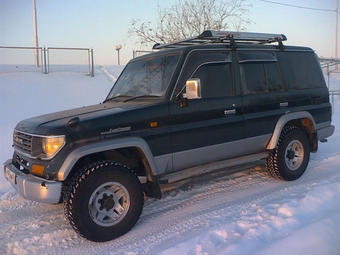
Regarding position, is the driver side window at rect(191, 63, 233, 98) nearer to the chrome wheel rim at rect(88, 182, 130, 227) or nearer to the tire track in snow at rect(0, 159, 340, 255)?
the tire track in snow at rect(0, 159, 340, 255)

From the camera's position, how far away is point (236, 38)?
17.4ft

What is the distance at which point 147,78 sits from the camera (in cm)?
496

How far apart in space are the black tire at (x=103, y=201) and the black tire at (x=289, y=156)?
8.48 ft

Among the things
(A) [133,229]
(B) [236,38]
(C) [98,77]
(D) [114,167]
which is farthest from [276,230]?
(C) [98,77]

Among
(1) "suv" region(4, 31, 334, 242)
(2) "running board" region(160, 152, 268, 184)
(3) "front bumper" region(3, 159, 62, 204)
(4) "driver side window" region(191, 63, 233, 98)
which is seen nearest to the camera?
(3) "front bumper" region(3, 159, 62, 204)

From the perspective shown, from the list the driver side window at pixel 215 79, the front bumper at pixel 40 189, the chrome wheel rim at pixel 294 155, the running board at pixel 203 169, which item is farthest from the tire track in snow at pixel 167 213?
the driver side window at pixel 215 79

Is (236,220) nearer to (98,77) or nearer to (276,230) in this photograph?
(276,230)

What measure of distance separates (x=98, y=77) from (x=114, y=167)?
13.7 meters

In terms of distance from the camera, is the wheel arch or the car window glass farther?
the car window glass

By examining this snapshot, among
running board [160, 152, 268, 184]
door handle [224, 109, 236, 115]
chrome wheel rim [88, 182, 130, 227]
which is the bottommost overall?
chrome wheel rim [88, 182, 130, 227]

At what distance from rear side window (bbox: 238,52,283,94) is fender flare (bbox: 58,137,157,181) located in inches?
76.1

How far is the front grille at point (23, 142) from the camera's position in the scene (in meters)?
3.97

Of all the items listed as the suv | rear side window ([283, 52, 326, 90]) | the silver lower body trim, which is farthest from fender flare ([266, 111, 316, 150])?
the silver lower body trim

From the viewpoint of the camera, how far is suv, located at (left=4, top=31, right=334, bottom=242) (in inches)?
148
